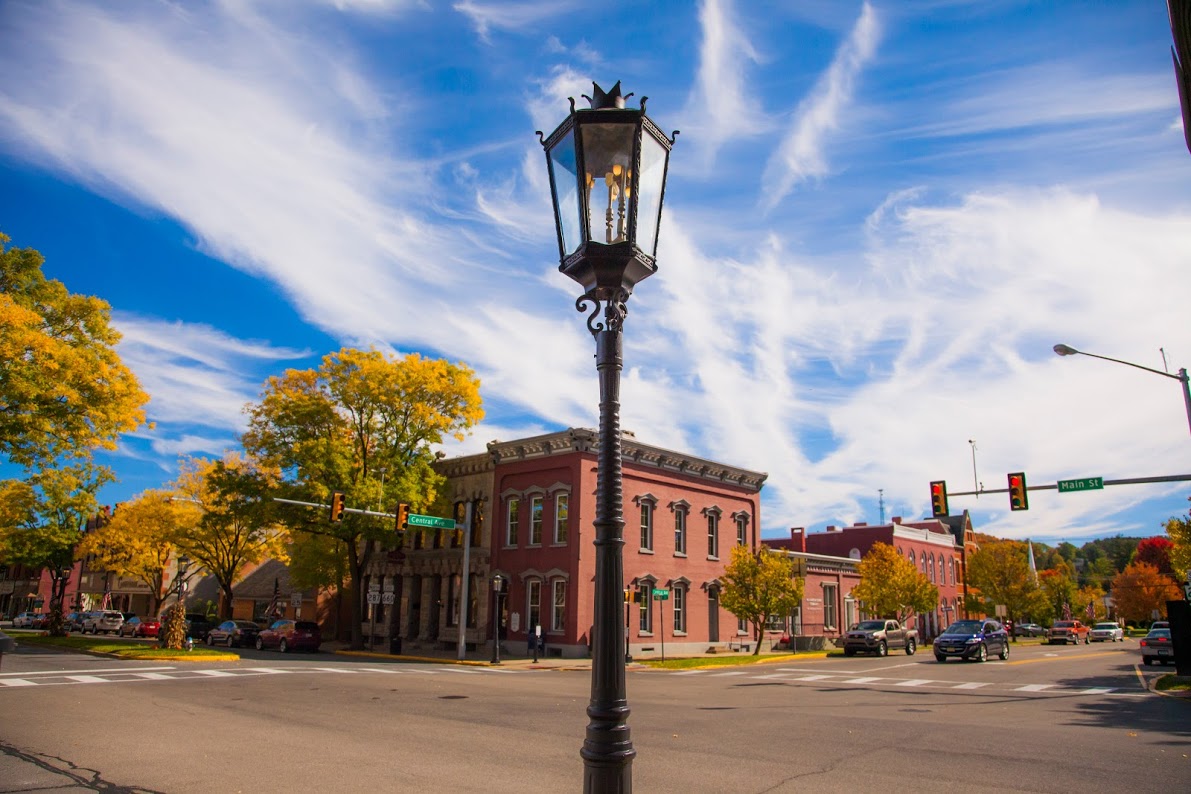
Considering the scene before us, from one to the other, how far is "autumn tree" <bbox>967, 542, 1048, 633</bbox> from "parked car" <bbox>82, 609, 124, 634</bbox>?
219ft

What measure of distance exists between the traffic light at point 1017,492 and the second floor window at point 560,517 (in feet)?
59.9

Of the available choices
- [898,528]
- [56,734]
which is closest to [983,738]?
[56,734]

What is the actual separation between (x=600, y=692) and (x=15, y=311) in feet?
79.4

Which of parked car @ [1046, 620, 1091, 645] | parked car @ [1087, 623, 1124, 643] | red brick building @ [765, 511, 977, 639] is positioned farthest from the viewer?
parked car @ [1087, 623, 1124, 643]

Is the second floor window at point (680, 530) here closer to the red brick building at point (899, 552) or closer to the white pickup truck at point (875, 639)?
the white pickup truck at point (875, 639)

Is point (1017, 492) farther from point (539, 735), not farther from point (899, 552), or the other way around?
point (899, 552)

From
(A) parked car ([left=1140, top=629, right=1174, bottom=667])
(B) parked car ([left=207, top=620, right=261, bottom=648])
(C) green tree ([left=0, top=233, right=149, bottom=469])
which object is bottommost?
(B) parked car ([left=207, top=620, right=261, bottom=648])

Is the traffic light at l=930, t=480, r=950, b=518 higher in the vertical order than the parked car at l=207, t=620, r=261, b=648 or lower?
higher

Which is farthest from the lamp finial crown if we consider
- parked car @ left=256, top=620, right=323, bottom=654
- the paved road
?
parked car @ left=256, top=620, right=323, bottom=654

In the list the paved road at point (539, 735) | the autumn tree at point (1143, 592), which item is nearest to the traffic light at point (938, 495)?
the paved road at point (539, 735)

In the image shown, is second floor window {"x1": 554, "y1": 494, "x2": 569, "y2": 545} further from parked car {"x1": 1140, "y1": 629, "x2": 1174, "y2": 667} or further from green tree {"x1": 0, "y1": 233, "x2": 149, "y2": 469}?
parked car {"x1": 1140, "y1": 629, "x2": 1174, "y2": 667}

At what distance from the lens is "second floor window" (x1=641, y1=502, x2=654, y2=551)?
36.9m

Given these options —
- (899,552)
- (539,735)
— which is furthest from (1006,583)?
(539,735)

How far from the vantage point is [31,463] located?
25.0 metres
